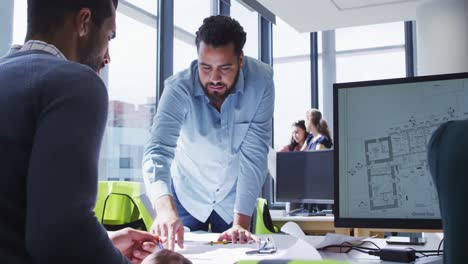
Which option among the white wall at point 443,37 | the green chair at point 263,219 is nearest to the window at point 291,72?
the white wall at point 443,37

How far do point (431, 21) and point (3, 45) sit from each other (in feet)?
10.6

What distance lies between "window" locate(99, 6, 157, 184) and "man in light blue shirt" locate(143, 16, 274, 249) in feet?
4.20

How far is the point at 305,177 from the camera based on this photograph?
12.6 ft

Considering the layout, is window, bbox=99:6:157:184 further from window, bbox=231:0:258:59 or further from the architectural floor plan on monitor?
the architectural floor plan on monitor

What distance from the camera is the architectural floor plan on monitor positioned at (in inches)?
50.9

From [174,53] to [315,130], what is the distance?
1898 mm

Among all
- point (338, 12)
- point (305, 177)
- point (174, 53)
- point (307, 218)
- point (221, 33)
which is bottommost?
point (307, 218)

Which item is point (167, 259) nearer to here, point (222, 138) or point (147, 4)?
point (222, 138)

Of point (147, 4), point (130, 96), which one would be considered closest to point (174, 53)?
point (147, 4)

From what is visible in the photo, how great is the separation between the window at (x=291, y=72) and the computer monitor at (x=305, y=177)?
2.20 metres

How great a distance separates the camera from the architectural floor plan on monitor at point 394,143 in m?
1.29

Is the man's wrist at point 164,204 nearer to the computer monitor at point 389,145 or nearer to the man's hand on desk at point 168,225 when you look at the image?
the man's hand on desk at point 168,225

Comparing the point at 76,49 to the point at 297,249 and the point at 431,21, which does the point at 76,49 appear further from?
the point at 431,21

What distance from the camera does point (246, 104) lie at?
2082 millimetres
